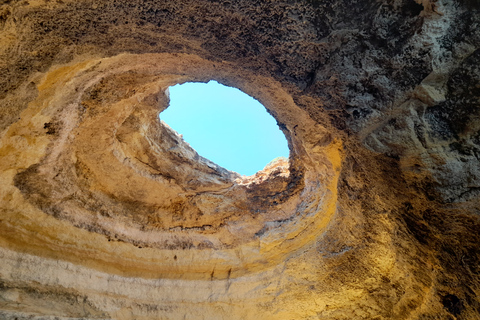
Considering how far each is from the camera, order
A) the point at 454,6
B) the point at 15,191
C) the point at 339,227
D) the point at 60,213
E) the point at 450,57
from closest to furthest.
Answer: the point at 454,6, the point at 450,57, the point at 15,191, the point at 60,213, the point at 339,227

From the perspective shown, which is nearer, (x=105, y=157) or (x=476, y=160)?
(x=476, y=160)

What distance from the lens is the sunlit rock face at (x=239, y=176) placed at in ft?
6.02

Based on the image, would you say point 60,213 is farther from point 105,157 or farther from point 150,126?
point 150,126

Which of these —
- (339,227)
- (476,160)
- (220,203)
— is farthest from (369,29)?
(220,203)

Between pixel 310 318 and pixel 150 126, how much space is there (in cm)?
264

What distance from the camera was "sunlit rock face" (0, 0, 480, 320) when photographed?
72.2 inches

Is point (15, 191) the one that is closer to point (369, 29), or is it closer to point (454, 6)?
point (369, 29)

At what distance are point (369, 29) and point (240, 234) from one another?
2.27 meters

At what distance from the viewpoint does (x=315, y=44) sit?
1.95 metres

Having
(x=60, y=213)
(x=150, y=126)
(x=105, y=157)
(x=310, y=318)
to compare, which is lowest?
(x=310, y=318)

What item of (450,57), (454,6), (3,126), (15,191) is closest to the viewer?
(454,6)

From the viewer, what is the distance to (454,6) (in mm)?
1633

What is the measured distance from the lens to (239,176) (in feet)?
12.5

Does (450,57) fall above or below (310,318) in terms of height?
above
